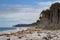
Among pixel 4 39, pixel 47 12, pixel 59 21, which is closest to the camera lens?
pixel 4 39

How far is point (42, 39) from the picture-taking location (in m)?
14.3

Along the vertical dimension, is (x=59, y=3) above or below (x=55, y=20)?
above

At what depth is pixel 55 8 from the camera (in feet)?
183

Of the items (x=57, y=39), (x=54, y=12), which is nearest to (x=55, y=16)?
(x=54, y=12)

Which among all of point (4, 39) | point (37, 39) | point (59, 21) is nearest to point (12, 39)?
point (4, 39)

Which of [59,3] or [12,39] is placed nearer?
[12,39]

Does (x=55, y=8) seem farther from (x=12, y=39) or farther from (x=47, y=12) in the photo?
(x=12, y=39)

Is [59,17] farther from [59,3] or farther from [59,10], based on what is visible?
[59,3]

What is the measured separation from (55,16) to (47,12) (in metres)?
9.81

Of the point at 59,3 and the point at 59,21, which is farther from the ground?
the point at 59,3

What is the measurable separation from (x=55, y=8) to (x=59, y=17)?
2915 mm

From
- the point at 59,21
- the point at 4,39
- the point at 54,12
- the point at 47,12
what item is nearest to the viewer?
the point at 4,39

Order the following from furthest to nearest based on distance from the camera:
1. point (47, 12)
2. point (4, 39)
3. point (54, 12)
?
point (47, 12) → point (54, 12) → point (4, 39)

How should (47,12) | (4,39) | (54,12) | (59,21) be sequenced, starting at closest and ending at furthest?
(4,39) → (59,21) → (54,12) → (47,12)
